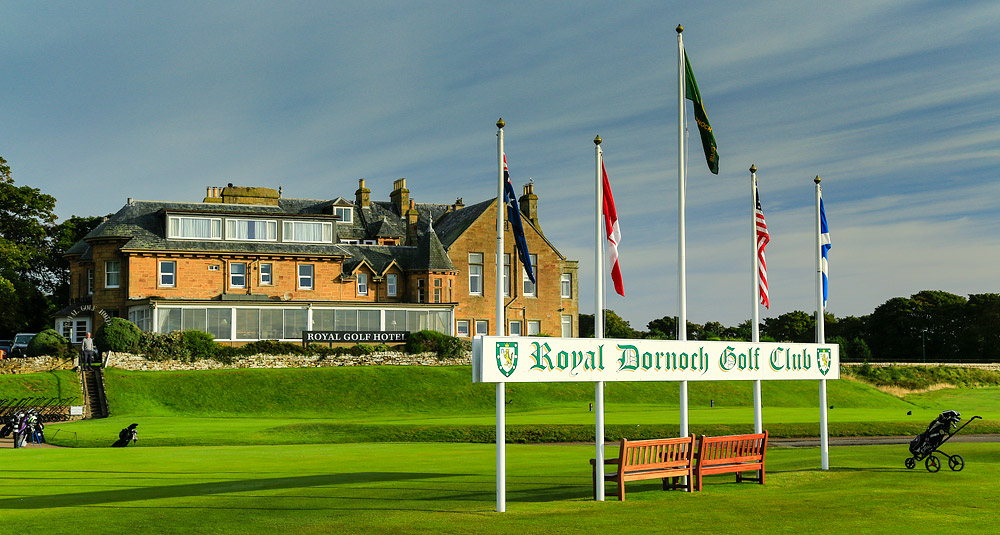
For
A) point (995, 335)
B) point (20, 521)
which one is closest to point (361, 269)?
point (20, 521)

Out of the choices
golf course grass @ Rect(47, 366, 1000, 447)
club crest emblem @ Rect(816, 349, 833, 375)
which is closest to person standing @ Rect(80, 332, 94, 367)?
golf course grass @ Rect(47, 366, 1000, 447)

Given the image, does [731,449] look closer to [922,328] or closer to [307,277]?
[307,277]

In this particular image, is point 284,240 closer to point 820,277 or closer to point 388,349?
point 388,349

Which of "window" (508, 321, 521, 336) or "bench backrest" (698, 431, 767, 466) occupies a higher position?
"window" (508, 321, 521, 336)

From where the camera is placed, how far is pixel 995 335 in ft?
323

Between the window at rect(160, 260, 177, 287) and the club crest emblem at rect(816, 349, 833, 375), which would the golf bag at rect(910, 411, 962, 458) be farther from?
the window at rect(160, 260, 177, 287)

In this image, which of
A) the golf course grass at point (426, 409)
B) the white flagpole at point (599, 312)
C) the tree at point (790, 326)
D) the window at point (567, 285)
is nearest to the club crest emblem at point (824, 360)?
the white flagpole at point (599, 312)

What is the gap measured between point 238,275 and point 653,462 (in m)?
46.9

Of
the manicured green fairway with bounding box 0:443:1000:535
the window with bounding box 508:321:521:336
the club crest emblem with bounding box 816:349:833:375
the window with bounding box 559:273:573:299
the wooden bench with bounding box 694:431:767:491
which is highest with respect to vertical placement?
the window with bounding box 559:273:573:299

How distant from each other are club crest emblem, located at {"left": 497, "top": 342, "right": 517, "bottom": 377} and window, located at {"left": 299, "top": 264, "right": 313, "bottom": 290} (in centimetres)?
4737

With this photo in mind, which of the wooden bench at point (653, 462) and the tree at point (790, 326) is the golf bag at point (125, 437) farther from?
the tree at point (790, 326)

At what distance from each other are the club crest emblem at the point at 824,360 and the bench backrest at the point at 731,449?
3.95 metres

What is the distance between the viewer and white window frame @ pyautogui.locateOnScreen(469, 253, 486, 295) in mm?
65875

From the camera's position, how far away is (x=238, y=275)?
5928 cm
